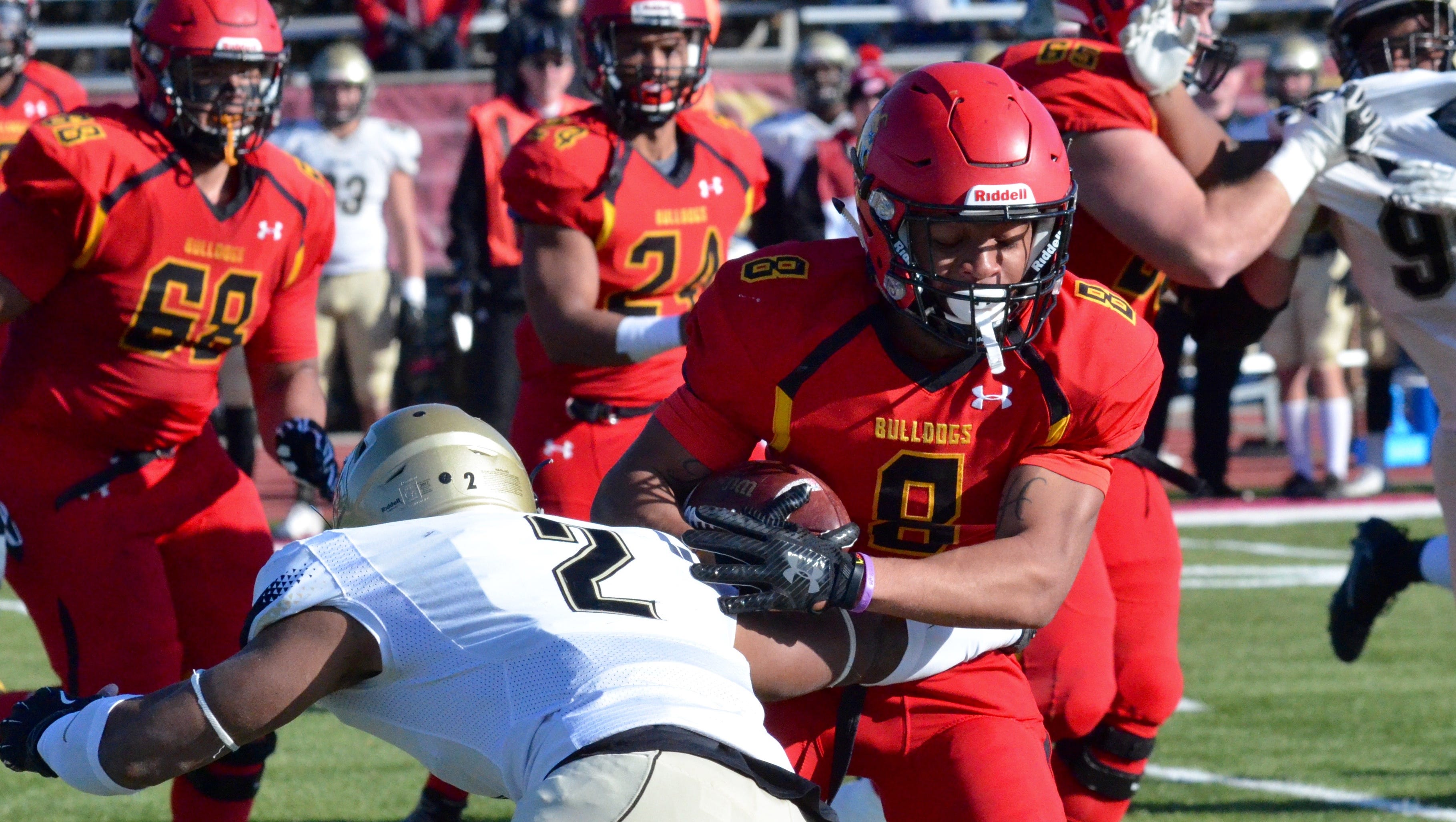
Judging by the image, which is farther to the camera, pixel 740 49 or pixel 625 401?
pixel 740 49

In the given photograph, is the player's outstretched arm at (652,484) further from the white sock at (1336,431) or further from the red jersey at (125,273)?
the white sock at (1336,431)

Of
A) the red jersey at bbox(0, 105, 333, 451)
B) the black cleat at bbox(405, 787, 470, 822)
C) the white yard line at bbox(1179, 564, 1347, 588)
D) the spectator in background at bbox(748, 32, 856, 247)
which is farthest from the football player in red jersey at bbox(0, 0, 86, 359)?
the white yard line at bbox(1179, 564, 1347, 588)

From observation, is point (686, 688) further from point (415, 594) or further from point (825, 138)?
point (825, 138)

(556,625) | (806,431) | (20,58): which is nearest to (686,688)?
(556,625)

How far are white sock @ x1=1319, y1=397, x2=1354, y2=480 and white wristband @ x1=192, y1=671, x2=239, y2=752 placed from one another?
304 inches

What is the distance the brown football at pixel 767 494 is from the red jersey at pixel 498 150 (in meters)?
4.37

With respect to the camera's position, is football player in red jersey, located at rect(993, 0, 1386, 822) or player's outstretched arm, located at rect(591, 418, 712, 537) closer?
player's outstretched arm, located at rect(591, 418, 712, 537)

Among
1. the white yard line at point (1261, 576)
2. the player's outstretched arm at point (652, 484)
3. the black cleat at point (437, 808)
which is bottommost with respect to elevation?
the white yard line at point (1261, 576)

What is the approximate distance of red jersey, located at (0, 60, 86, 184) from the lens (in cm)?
648

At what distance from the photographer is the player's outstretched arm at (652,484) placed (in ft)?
9.46

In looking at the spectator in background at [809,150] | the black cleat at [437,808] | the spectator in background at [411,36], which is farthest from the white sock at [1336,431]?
the black cleat at [437,808]

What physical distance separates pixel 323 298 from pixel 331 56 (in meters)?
1.13

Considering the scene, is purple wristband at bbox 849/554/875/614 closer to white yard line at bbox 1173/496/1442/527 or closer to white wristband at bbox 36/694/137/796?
white wristband at bbox 36/694/137/796

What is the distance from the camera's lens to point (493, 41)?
38.6 ft
